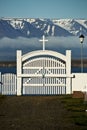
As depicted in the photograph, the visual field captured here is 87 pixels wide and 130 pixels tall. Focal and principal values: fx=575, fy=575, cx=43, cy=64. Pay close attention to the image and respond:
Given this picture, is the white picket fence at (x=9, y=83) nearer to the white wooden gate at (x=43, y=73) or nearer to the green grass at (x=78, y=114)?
the white wooden gate at (x=43, y=73)

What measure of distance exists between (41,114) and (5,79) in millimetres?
11601

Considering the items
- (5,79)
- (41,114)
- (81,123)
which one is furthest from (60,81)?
(81,123)

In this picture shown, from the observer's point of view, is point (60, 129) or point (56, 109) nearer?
point (60, 129)

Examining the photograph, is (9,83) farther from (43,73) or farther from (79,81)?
(79,81)

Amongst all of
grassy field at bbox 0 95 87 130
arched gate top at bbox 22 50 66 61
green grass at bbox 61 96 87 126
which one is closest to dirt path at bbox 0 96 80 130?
grassy field at bbox 0 95 87 130

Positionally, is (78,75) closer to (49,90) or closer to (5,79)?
(49,90)

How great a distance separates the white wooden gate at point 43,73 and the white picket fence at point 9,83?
0.44 meters

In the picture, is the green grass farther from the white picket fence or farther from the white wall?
the white picket fence

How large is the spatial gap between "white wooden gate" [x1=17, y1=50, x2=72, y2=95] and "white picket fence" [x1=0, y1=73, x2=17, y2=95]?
0.44 m

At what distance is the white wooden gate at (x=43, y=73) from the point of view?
1108 inches

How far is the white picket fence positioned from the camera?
95.1 feet

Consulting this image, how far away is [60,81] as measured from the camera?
28656 mm

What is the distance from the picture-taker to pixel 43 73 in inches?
1117

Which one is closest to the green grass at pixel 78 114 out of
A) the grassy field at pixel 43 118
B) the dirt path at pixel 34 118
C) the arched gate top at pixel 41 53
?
the grassy field at pixel 43 118
